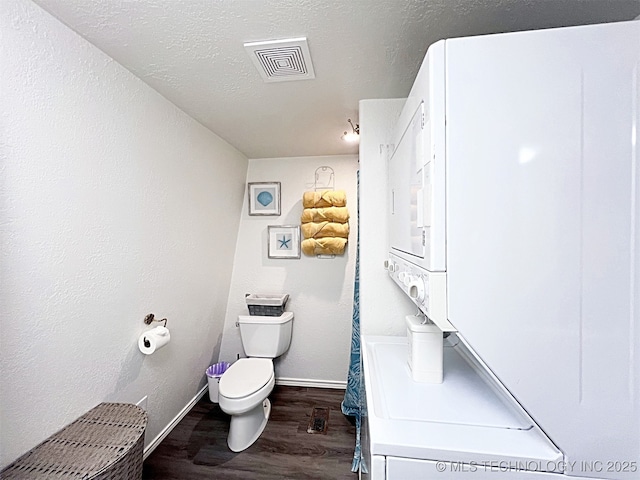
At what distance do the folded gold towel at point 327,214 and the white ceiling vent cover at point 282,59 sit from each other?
120cm

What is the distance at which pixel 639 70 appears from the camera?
748 mm

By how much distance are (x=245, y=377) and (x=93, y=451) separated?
3.47 ft

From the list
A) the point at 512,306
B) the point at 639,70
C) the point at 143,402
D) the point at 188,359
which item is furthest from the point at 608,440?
the point at 188,359

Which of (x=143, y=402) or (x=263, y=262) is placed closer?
(x=143, y=402)

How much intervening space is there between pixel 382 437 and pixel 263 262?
2216 mm

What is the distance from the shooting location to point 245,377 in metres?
2.18

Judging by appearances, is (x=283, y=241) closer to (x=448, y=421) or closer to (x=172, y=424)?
(x=172, y=424)

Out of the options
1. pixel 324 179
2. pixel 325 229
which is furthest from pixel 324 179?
pixel 325 229

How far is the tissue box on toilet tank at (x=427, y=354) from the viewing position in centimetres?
120

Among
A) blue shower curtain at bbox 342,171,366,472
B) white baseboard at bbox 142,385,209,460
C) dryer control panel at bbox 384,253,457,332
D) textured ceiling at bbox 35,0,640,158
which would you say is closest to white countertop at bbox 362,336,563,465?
dryer control panel at bbox 384,253,457,332

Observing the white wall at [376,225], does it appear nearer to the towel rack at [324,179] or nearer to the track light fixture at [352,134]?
the track light fixture at [352,134]

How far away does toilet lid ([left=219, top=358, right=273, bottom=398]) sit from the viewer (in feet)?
6.57

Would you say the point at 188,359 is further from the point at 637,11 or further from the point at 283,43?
the point at 637,11

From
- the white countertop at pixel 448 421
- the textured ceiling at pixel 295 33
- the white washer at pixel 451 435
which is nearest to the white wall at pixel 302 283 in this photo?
the textured ceiling at pixel 295 33
